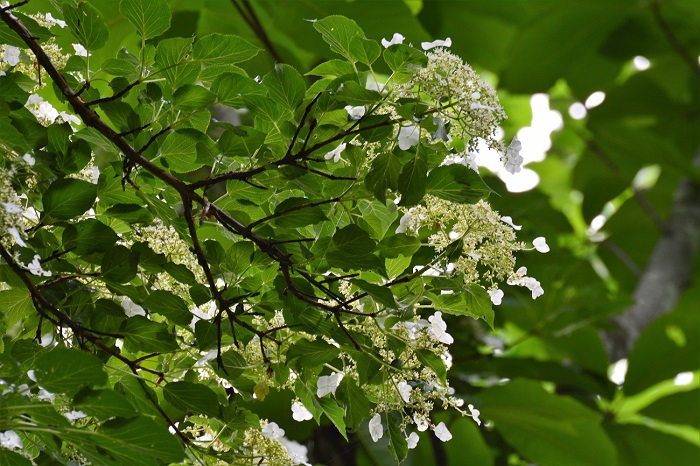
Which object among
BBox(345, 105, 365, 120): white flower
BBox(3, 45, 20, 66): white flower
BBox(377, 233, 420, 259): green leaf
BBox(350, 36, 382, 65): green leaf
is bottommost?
BBox(377, 233, 420, 259): green leaf

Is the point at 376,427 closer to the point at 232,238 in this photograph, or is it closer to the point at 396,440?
the point at 396,440

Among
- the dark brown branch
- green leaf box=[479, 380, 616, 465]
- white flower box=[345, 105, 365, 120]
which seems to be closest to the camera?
white flower box=[345, 105, 365, 120]

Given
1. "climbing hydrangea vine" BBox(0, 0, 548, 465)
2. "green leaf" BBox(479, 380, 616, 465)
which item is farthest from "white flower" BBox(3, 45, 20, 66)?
"green leaf" BBox(479, 380, 616, 465)

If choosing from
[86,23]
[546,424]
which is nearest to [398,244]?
[86,23]

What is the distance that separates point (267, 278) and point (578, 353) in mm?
1252

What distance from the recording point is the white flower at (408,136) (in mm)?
500

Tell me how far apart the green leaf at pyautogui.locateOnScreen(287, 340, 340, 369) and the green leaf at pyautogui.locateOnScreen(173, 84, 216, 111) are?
0.60ft

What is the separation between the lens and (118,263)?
1.81 feet

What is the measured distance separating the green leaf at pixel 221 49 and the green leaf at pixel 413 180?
145mm

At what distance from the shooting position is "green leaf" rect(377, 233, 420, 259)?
1.84 ft

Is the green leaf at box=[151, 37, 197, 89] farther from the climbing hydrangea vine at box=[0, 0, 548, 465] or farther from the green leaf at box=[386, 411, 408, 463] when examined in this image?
the green leaf at box=[386, 411, 408, 463]

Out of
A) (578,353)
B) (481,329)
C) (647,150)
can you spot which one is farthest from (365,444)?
(647,150)

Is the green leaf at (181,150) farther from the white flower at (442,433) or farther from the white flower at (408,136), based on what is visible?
the white flower at (442,433)

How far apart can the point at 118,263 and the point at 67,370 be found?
12cm
